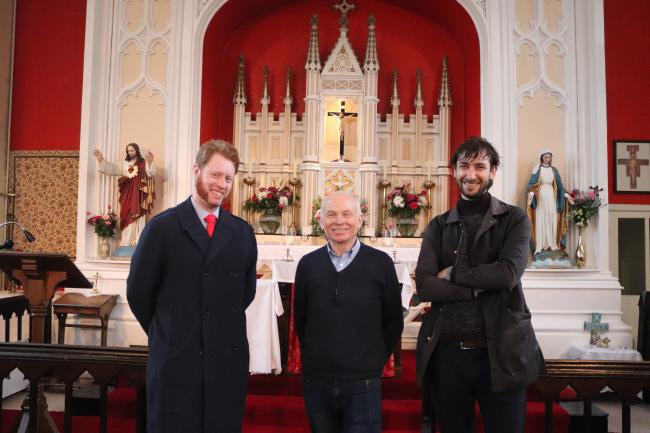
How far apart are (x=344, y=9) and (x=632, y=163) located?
175 inches

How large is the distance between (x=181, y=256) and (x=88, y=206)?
16.8 feet

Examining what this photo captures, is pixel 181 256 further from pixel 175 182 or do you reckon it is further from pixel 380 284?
pixel 175 182

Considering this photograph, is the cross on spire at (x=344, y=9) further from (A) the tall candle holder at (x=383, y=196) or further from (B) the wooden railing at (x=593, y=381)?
(B) the wooden railing at (x=593, y=381)

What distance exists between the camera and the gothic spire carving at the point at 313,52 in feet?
24.7

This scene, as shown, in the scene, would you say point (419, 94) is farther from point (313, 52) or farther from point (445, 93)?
point (313, 52)

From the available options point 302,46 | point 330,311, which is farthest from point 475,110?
point 330,311

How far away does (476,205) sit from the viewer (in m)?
2.14

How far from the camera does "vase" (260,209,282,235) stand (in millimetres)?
7098

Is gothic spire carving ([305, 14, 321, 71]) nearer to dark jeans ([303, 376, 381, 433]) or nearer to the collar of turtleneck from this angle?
the collar of turtleneck

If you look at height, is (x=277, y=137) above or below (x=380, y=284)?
above

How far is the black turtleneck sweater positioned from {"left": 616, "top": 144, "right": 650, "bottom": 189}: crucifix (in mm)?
5738

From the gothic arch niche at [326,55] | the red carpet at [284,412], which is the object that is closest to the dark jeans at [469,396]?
the red carpet at [284,412]

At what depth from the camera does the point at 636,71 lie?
6898mm

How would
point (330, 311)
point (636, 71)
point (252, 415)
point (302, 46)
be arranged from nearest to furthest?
1. point (330, 311)
2. point (252, 415)
3. point (636, 71)
4. point (302, 46)
